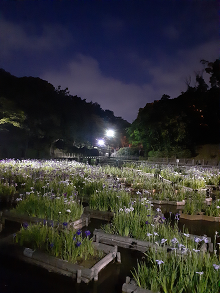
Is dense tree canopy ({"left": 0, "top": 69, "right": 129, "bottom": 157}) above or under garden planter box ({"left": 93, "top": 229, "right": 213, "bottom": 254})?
above

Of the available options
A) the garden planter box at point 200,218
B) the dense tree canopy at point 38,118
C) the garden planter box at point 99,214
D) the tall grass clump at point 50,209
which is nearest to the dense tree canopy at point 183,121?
the dense tree canopy at point 38,118

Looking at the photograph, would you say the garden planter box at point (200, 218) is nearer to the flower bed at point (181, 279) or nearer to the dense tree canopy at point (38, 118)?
the flower bed at point (181, 279)

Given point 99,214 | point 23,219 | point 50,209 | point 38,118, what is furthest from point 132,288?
point 38,118

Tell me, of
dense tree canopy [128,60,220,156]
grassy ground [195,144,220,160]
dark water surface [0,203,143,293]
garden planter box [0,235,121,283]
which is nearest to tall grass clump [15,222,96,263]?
garden planter box [0,235,121,283]

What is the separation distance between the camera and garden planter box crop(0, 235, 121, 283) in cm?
323

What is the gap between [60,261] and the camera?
341cm

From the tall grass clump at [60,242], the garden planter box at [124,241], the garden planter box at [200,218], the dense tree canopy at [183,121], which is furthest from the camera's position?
the dense tree canopy at [183,121]

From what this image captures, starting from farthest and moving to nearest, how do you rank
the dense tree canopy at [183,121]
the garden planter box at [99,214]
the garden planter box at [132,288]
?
the dense tree canopy at [183,121]
the garden planter box at [99,214]
the garden planter box at [132,288]

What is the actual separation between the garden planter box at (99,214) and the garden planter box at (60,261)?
6.20 feet

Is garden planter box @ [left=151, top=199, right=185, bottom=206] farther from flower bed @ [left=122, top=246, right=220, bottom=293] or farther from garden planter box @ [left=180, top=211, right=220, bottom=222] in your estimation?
flower bed @ [left=122, top=246, right=220, bottom=293]

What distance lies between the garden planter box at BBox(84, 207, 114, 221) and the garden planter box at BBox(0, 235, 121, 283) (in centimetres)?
189

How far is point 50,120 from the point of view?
74.4 ft

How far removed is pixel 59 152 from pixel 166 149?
1552 centimetres

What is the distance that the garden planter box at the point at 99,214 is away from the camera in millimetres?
5814
